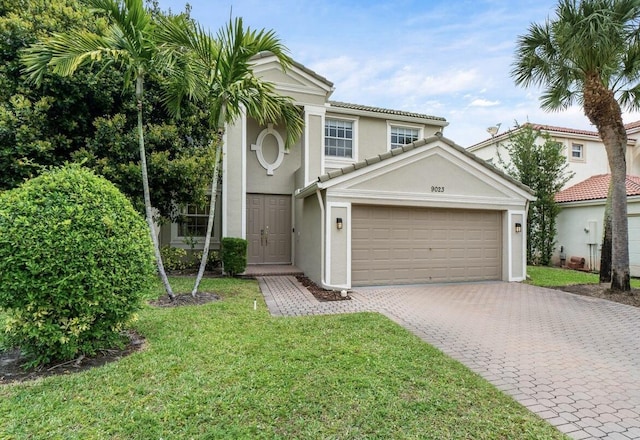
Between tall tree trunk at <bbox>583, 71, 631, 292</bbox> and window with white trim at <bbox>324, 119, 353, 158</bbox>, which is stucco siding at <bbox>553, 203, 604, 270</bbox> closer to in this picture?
tall tree trunk at <bbox>583, 71, 631, 292</bbox>

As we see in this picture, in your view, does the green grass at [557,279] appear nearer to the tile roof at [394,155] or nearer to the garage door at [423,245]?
the garage door at [423,245]

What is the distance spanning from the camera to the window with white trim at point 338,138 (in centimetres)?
1391

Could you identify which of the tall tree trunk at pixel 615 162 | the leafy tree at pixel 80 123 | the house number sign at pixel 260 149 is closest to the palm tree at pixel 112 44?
the leafy tree at pixel 80 123

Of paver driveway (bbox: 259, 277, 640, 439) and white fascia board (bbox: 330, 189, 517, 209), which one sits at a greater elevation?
white fascia board (bbox: 330, 189, 517, 209)

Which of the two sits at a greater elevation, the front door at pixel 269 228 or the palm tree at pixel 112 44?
the palm tree at pixel 112 44

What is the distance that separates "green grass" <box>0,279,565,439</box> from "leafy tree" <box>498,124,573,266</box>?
13602 millimetres

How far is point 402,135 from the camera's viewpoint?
49.4ft

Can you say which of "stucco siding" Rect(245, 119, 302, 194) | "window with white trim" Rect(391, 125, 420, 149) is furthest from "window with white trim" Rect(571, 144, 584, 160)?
"stucco siding" Rect(245, 119, 302, 194)

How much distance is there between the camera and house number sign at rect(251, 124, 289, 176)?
13.1 meters

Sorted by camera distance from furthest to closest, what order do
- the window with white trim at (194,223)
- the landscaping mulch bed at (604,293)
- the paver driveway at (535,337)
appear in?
the window with white trim at (194,223) → the landscaping mulch bed at (604,293) → the paver driveway at (535,337)

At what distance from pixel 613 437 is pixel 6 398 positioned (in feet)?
19.6

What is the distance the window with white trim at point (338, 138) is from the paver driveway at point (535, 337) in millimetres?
6525

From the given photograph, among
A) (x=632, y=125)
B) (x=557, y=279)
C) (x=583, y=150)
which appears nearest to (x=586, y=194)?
(x=583, y=150)

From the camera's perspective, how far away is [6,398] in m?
3.43
